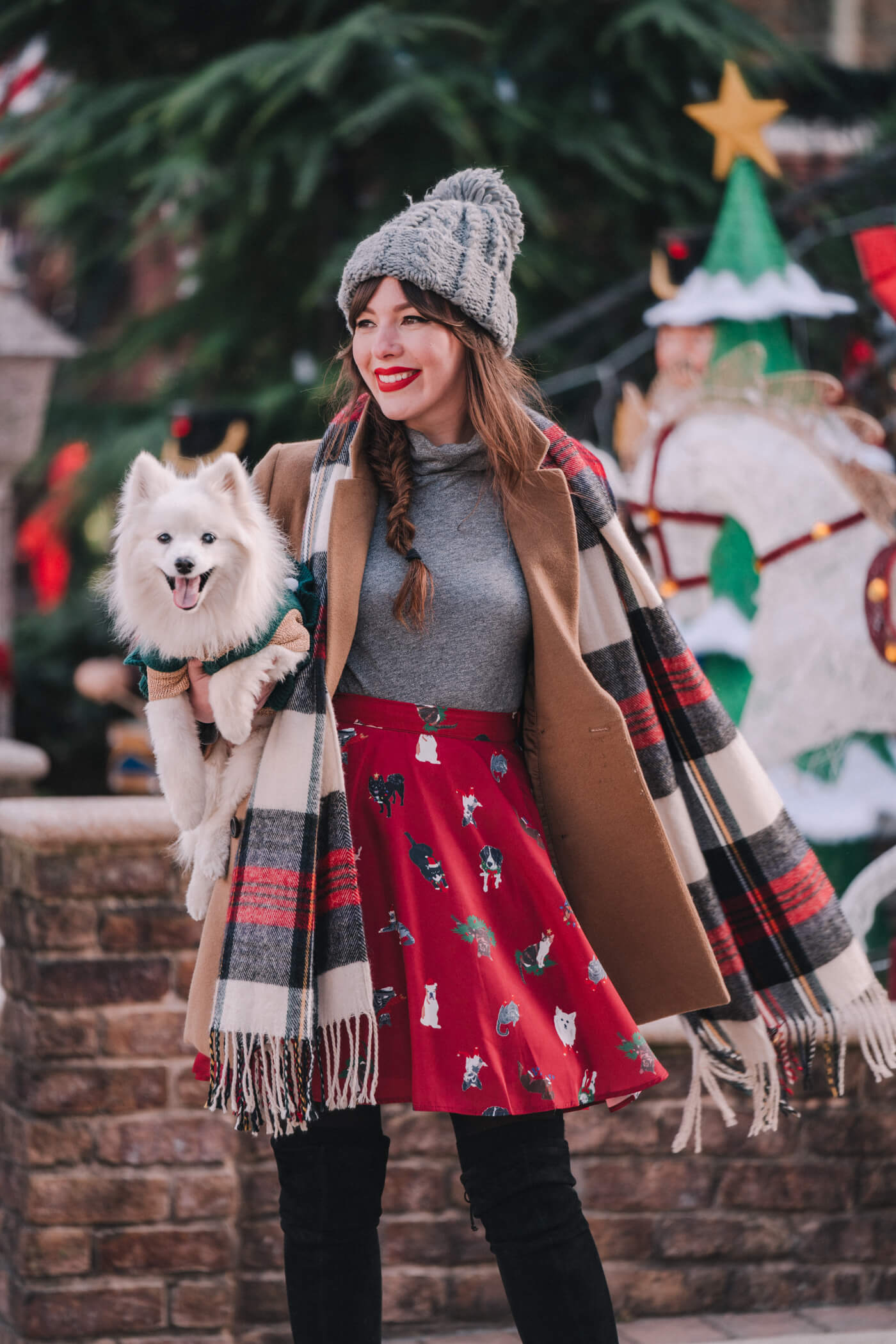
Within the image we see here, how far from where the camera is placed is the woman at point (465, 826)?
232cm

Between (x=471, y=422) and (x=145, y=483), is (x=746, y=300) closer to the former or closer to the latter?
(x=471, y=422)

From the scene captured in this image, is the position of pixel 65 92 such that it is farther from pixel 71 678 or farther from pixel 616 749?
pixel 616 749

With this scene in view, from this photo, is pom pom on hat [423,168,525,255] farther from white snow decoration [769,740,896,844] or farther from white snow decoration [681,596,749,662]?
white snow decoration [769,740,896,844]

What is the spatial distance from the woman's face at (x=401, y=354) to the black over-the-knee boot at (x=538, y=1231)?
1093 mm

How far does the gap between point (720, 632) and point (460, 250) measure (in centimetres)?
275

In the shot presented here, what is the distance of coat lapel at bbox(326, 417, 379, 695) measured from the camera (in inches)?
94.4

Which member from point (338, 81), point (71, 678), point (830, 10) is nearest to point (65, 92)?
point (338, 81)

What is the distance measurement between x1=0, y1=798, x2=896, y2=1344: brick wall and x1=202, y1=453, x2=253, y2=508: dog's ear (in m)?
1.12

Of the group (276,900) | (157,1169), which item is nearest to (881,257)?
(157,1169)

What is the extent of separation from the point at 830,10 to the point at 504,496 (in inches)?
445

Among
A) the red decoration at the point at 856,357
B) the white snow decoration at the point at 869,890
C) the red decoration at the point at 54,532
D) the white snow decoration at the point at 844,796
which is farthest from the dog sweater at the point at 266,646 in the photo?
the red decoration at the point at 54,532

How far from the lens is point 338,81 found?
30.0 ft

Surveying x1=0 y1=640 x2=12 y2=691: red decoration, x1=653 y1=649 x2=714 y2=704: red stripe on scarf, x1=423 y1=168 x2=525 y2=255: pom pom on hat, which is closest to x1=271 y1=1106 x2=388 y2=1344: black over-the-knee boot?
x1=653 y1=649 x2=714 y2=704: red stripe on scarf

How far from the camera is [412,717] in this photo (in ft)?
8.01
